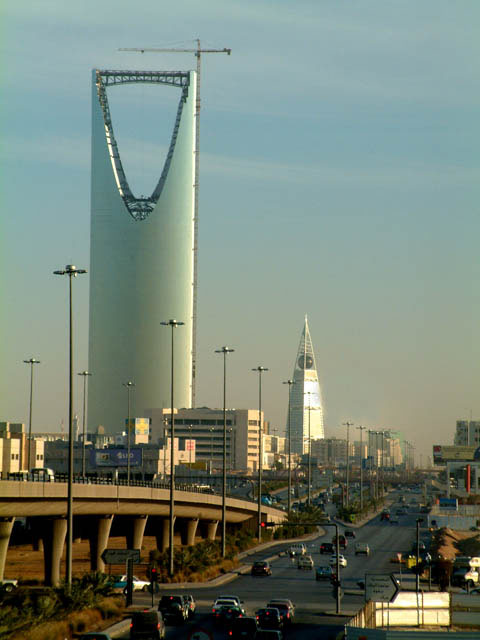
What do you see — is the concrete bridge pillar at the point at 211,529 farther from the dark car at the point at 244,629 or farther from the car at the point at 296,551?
the dark car at the point at 244,629

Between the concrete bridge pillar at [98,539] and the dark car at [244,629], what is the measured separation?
1586 inches

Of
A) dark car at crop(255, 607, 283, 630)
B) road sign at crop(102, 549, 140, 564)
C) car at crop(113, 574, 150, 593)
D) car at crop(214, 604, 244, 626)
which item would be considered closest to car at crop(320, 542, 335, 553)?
car at crop(113, 574, 150, 593)

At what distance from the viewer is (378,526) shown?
536 feet

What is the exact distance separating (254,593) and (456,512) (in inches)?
4294

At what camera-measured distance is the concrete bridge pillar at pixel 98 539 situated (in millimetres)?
87500

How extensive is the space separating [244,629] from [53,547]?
30.3 meters

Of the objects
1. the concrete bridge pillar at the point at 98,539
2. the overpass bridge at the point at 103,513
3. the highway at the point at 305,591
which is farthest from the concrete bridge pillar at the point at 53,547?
the concrete bridge pillar at the point at 98,539

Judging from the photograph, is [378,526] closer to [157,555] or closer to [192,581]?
[157,555]

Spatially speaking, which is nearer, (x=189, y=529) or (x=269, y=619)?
(x=269, y=619)

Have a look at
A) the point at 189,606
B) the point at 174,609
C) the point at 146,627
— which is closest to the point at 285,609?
the point at 189,606

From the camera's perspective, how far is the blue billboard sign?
174m

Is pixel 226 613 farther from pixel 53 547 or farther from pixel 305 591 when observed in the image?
pixel 53 547

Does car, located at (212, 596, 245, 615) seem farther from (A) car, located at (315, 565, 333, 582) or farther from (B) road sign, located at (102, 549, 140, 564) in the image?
(A) car, located at (315, 565, 333, 582)

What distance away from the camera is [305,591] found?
74.1 metres
